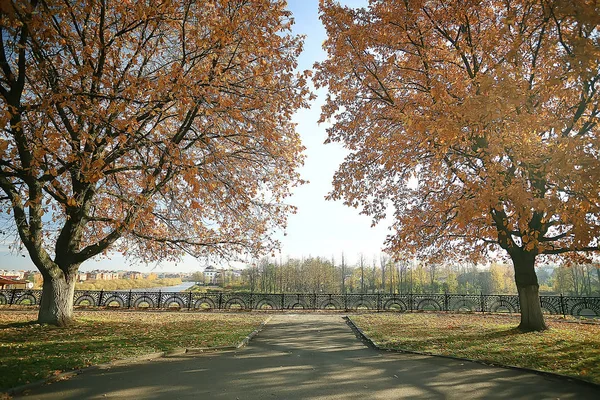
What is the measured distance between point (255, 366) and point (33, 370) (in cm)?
403

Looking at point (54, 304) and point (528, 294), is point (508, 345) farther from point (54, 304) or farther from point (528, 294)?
point (54, 304)

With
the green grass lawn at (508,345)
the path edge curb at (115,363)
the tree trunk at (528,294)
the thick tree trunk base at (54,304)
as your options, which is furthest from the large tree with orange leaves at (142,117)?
the tree trunk at (528,294)

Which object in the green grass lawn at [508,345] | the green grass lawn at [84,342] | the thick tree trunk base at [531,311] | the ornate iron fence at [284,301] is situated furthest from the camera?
the ornate iron fence at [284,301]

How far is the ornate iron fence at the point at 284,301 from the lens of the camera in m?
21.3

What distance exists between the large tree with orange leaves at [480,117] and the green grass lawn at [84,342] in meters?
6.65

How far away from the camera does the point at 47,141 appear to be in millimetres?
9391

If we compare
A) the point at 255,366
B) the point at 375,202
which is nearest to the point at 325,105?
the point at 375,202

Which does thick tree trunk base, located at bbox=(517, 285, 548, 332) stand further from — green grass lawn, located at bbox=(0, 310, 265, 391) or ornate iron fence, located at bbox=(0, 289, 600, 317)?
ornate iron fence, located at bbox=(0, 289, 600, 317)

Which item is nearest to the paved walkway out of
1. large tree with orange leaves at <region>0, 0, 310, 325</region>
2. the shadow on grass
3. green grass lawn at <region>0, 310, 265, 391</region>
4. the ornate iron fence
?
green grass lawn at <region>0, 310, 265, 391</region>

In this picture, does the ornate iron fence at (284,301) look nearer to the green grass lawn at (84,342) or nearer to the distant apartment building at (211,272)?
the distant apartment building at (211,272)

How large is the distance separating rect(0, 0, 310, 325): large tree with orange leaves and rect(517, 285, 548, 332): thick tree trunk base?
30.9ft

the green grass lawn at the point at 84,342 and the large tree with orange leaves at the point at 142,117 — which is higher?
the large tree with orange leaves at the point at 142,117

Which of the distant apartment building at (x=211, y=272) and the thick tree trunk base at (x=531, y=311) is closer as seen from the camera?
the thick tree trunk base at (x=531, y=311)

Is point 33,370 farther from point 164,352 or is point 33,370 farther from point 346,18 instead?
point 346,18
